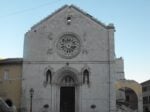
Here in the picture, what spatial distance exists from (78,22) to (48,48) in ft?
14.4

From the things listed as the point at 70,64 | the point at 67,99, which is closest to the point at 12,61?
the point at 70,64

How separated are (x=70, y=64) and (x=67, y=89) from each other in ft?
9.26

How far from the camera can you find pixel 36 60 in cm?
3862

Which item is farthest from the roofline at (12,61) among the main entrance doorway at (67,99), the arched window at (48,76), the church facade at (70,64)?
the main entrance doorway at (67,99)

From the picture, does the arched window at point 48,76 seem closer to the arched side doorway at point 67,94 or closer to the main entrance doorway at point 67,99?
the arched side doorway at point 67,94

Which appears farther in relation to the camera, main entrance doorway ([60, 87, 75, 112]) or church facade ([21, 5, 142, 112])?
main entrance doorway ([60, 87, 75, 112])

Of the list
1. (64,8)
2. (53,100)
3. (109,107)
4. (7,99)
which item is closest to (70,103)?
(53,100)

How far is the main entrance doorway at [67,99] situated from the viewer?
125 feet

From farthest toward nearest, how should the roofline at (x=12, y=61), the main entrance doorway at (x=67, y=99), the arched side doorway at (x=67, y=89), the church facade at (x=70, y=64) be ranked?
the roofline at (x=12, y=61) < the main entrance doorway at (x=67, y=99) < the arched side doorway at (x=67, y=89) < the church facade at (x=70, y=64)

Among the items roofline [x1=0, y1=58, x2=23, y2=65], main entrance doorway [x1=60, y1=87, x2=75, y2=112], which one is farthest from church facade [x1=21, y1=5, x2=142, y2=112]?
roofline [x1=0, y1=58, x2=23, y2=65]

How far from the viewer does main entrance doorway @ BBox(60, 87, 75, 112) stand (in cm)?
3822

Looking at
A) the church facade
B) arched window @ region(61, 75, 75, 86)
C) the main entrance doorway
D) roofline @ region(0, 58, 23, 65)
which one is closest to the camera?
the church facade

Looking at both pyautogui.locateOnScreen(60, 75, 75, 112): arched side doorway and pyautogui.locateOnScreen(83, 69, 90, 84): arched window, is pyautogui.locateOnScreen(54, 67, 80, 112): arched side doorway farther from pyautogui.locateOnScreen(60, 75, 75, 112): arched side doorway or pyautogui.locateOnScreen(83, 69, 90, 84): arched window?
pyautogui.locateOnScreen(83, 69, 90, 84): arched window

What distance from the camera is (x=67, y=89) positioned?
3872cm
